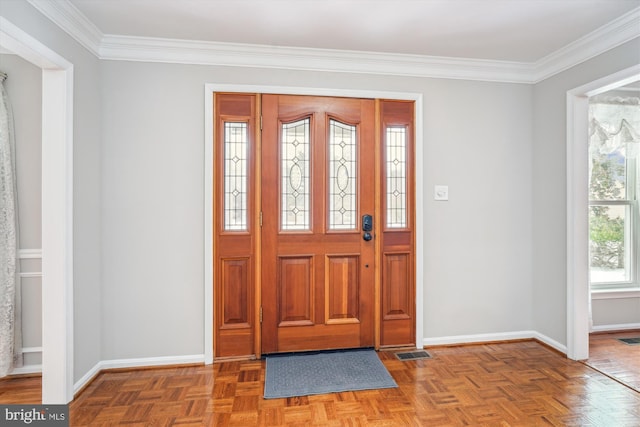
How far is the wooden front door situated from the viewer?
3.00m

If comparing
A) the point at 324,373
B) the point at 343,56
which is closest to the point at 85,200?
the point at 324,373

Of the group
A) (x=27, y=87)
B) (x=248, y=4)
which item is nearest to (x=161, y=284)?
(x=27, y=87)

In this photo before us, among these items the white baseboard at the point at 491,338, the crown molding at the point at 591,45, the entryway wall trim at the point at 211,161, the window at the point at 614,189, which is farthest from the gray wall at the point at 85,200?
the window at the point at 614,189

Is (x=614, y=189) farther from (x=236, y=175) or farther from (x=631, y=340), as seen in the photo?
(x=236, y=175)

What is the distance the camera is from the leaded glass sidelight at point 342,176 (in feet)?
10.2

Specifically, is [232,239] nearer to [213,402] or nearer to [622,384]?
[213,402]

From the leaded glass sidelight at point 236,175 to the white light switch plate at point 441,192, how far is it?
5.40 feet

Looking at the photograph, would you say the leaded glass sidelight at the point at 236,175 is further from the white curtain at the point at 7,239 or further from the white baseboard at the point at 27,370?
the white baseboard at the point at 27,370

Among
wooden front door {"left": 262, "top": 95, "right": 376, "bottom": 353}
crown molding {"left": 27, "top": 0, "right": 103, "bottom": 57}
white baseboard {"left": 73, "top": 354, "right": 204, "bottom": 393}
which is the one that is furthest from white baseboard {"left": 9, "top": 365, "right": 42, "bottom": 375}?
crown molding {"left": 27, "top": 0, "right": 103, "bottom": 57}

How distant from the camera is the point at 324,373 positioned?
272cm

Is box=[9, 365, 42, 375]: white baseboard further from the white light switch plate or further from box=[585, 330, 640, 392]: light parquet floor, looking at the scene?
box=[585, 330, 640, 392]: light parquet floor

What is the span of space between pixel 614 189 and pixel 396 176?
239 cm

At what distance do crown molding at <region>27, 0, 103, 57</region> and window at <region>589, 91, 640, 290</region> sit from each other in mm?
4438

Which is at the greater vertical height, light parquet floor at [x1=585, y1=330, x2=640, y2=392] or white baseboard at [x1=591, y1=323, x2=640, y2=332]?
white baseboard at [x1=591, y1=323, x2=640, y2=332]
